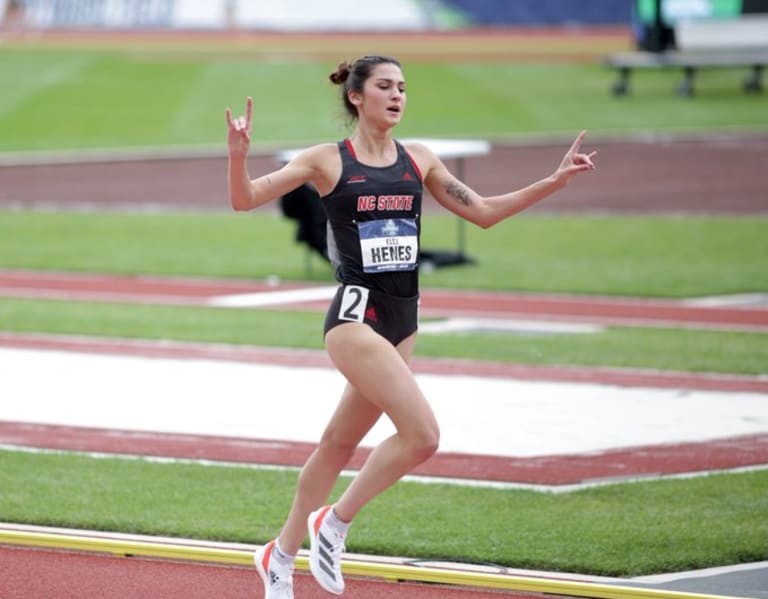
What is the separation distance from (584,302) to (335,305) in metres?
9.14

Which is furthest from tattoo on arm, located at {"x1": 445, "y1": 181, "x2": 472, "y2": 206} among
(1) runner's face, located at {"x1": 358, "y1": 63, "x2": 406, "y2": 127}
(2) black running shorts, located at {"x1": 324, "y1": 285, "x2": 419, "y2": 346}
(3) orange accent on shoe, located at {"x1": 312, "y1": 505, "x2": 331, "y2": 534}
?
(3) orange accent on shoe, located at {"x1": 312, "y1": 505, "x2": 331, "y2": 534}

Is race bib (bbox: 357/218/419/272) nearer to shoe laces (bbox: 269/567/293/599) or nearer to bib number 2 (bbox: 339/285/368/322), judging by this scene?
bib number 2 (bbox: 339/285/368/322)

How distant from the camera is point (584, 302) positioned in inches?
602

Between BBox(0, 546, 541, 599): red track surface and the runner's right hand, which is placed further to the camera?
BBox(0, 546, 541, 599): red track surface

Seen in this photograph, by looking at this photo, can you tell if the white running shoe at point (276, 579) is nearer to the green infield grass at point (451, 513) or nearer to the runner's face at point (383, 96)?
the green infield grass at point (451, 513)

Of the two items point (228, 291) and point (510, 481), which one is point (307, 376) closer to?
point (510, 481)

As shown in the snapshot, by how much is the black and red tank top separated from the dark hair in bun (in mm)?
257

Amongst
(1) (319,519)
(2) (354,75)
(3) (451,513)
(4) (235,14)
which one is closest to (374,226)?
(2) (354,75)

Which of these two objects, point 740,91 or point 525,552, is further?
point 740,91

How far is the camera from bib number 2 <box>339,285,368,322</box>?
250 inches

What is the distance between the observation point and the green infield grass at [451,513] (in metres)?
7.34

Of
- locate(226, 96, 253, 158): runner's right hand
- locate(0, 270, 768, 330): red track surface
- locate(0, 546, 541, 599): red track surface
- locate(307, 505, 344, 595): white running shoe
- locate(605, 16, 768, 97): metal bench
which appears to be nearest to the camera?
locate(226, 96, 253, 158): runner's right hand

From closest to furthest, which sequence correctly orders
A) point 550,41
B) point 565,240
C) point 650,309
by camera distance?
point 650,309 < point 565,240 < point 550,41

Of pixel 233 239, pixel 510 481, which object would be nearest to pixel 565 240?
pixel 233 239
